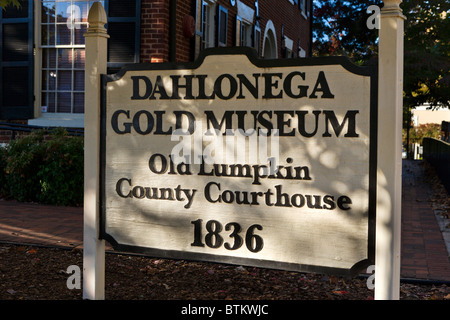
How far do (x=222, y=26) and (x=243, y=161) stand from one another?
8660mm

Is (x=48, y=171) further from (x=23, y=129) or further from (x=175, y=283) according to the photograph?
(x=175, y=283)

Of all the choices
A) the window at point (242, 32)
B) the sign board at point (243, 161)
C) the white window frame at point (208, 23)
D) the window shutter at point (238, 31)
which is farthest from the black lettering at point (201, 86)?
the window at point (242, 32)

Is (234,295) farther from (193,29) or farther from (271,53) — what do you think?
(271,53)

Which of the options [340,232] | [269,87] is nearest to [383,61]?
[269,87]

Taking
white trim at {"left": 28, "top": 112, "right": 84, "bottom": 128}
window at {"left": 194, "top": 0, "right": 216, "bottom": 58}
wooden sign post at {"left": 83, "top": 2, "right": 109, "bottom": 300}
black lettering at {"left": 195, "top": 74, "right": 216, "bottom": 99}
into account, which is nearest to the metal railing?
white trim at {"left": 28, "top": 112, "right": 84, "bottom": 128}

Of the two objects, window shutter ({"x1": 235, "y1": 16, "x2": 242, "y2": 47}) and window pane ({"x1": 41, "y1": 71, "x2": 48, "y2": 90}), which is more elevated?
window shutter ({"x1": 235, "y1": 16, "x2": 242, "y2": 47})

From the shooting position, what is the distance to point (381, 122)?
2598mm

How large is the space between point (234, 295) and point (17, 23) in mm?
6815

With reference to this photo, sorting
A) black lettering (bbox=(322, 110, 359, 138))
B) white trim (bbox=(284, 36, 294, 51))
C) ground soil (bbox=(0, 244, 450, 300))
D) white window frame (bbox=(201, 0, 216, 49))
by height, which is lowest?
ground soil (bbox=(0, 244, 450, 300))

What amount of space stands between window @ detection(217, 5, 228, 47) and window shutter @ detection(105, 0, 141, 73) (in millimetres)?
2807

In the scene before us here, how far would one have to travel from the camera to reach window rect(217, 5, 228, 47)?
10938 millimetres

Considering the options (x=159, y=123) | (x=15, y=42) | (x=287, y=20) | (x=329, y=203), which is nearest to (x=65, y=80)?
(x=15, y=42)

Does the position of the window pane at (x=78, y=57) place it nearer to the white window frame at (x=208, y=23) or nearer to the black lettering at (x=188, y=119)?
the white window frame at (x=208, y=23)

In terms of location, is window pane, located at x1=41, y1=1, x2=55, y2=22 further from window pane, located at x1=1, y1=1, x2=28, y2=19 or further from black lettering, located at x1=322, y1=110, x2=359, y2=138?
black lettering, located at x1=322, y1=110, x2=359, y2=138
